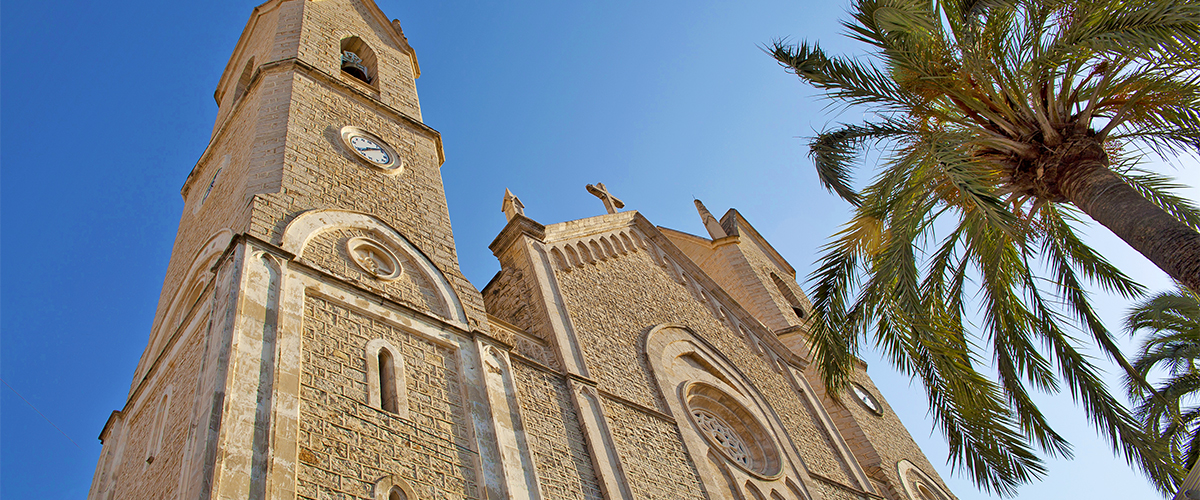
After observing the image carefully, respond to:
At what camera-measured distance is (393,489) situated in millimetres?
7211

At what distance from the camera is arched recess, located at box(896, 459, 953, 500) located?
16.0 m

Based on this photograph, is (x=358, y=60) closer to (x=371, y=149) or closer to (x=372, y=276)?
(x=371, y=149)

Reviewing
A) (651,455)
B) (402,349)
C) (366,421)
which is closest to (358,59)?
(402,349)

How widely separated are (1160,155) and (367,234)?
8837 mm

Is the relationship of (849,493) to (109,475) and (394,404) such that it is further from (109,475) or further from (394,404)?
(109,475)

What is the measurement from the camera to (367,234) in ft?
32.9

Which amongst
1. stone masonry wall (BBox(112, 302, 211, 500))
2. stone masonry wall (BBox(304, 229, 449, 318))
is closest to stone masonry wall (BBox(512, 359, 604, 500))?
stone masonry wall (BBox(304, 229, 449, 318))

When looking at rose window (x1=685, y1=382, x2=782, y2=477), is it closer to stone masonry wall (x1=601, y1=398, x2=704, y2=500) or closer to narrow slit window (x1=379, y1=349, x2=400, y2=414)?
stone masonry wall (x1=601, y1=398, x2=704, y2=500)

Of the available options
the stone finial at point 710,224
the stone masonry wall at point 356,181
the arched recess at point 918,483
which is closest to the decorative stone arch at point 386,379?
the stone masonry wall at point 356,181

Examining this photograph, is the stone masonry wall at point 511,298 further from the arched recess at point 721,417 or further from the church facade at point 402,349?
the arched recess at point 721,417

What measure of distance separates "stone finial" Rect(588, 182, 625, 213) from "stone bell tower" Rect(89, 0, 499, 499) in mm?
5612

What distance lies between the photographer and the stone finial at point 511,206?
46.7 ft

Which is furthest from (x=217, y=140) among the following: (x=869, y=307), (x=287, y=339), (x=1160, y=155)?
(x=1160, y=155)

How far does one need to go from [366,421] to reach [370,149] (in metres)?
5.29
